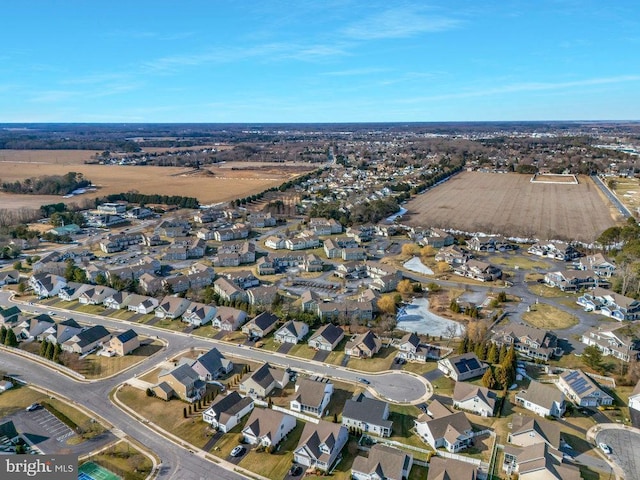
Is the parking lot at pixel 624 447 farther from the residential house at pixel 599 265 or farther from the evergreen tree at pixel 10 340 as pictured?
the evergreen tree at pixel 10 340

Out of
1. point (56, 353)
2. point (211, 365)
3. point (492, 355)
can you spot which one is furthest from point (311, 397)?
point (56, 353)

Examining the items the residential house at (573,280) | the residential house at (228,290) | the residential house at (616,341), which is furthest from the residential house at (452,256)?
the residential house at (228,290)

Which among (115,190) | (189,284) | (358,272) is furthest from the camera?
(115,190)

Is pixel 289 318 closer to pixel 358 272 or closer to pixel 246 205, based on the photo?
pixel 358 272

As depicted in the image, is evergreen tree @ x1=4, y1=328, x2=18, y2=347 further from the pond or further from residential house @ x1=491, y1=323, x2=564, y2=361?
residential house @ x1=491, y1=323, x2=564, y2=361

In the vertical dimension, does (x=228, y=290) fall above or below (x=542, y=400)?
above

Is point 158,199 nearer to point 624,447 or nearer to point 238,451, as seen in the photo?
point 238,451

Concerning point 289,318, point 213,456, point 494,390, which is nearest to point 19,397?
point 213,456
